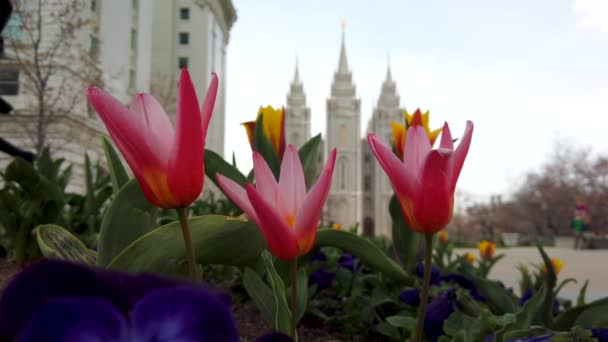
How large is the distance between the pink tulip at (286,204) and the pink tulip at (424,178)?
0.11m

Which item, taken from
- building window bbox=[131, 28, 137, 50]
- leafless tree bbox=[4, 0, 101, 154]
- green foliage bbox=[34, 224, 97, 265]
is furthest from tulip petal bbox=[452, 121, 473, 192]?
building window bbox=[131, 28, 137, 50]

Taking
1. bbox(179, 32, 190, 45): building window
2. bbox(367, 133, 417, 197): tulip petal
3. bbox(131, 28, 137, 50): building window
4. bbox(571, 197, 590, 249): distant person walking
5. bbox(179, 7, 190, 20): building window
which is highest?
bbox(179, 7, 190, 20): building window

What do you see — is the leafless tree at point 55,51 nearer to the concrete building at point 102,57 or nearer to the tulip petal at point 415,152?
the concrete building at point 102,57

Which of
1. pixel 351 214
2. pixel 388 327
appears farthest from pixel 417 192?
pixel 351 214

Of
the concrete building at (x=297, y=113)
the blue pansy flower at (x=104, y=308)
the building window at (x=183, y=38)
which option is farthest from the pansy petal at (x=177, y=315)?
the concrete building at (x=297, y=113)

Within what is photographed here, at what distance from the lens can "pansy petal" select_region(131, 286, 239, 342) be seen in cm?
28

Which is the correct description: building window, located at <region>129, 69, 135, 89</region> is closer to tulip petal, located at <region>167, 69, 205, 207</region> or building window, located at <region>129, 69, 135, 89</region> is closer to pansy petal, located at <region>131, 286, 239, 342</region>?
tulip petal, located at <region>167, 69, 205, 207</region>

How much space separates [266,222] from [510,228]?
39.2 meters

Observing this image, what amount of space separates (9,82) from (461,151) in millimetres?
17702

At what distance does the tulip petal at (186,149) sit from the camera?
22.9 inches

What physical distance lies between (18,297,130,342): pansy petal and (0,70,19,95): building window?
17.3 m

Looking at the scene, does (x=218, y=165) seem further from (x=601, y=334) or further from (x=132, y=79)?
(x=132, y=79)

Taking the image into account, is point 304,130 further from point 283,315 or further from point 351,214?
point 283,315

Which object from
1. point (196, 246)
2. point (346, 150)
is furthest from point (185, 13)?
point (196, 246)
